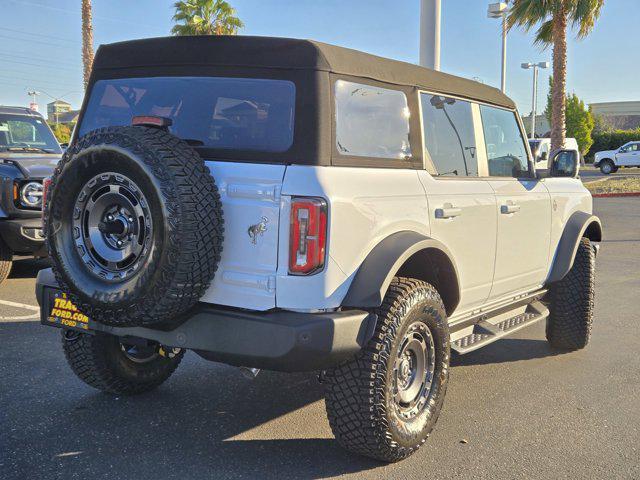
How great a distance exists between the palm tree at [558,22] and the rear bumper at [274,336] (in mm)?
19626

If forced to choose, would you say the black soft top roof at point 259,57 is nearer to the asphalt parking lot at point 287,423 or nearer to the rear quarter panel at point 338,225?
the rear quarter panel at point 338,225

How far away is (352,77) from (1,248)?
5278 mm

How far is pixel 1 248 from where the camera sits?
706cm

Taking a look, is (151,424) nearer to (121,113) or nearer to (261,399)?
(261,399)

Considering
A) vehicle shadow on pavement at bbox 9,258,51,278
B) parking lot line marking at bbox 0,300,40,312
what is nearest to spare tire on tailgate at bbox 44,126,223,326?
parking lot line marking at bbox 0,300,40,312

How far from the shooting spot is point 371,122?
11.1 ft

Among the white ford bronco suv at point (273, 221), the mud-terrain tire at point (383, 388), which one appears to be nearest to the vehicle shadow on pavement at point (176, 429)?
the mud-terrain tire at point (383, 388)

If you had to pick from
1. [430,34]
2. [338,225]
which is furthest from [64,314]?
[430,34]

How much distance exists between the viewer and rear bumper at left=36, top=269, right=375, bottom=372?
2.84 m

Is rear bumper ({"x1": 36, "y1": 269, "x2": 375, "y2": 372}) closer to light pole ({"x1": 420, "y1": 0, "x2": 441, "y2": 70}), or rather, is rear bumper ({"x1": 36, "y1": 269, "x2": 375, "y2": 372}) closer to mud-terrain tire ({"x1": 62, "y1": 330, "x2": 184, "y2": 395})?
mud-terrain tire ({"x1": 62, "y1": 330, "x2": 184, "y2": 395})

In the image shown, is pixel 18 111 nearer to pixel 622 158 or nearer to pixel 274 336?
pixel 274 336

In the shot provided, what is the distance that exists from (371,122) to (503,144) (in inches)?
67.6

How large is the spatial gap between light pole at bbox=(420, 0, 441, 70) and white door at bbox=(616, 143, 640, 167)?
1199 inches

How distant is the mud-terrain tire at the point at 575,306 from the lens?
520 cm
